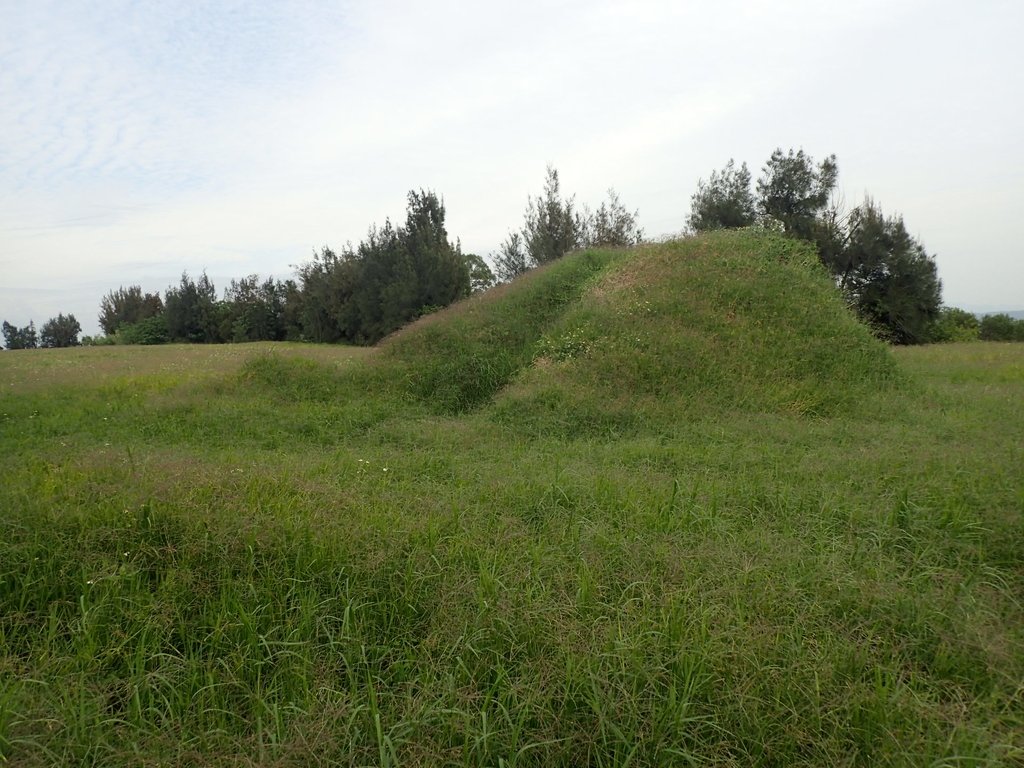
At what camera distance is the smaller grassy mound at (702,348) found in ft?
27.0

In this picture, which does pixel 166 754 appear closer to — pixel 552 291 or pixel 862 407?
pixel 862 407

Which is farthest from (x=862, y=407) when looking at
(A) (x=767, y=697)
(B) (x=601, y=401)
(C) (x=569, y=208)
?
(C) (x=569, y=208)

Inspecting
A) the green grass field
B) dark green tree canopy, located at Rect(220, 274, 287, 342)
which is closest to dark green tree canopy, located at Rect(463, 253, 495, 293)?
dark green tree canopy, located at Rect(220, 274, 287, 342)

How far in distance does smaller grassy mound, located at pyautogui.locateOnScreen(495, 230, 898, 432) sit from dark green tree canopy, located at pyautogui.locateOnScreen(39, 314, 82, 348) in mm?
49519

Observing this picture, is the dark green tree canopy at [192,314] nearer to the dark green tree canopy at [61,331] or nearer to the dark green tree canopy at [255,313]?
the dark green tree canopy at [255,313]

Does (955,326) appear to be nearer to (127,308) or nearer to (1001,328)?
(1001,328)

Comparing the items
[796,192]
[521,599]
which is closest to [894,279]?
[796,192]

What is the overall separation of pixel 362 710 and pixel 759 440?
5.51m

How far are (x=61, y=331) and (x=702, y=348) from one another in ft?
176

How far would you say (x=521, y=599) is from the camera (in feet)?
9.89

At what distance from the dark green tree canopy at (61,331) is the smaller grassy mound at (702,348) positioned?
162 feet

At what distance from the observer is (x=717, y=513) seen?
14.1 feet

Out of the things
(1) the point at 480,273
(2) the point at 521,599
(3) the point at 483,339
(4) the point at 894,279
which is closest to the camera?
(2) the point at 521,599

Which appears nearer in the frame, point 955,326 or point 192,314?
point 955,326
